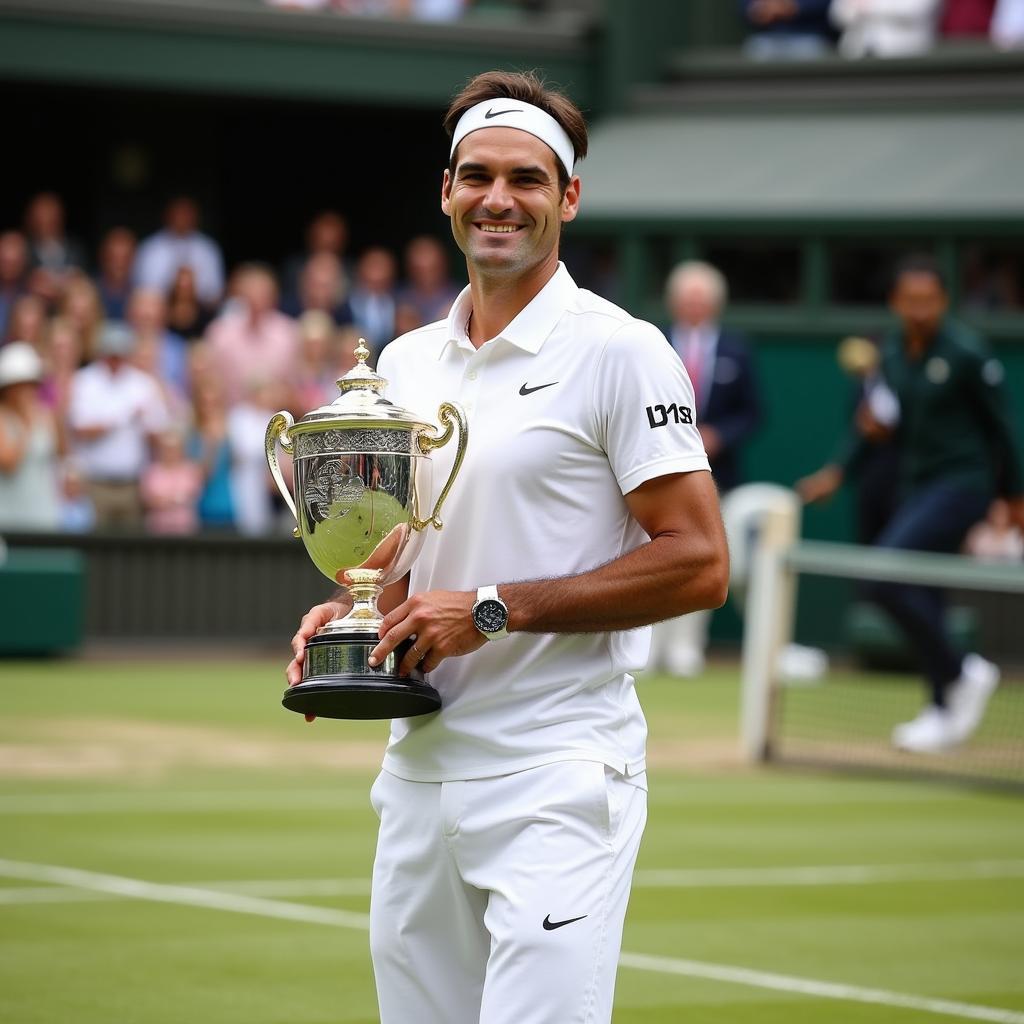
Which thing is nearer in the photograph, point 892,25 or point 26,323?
point 26,323

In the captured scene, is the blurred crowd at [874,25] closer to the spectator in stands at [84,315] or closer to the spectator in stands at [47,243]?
the spectator in stands at [47,243]

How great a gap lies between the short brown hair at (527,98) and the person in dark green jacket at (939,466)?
7678 millimetres

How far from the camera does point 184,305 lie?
61.2ft

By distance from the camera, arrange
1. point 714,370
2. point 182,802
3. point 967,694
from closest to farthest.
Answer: point 182,802 → point 967,694 → point 714,370

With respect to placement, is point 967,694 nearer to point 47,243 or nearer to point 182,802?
point 182,802

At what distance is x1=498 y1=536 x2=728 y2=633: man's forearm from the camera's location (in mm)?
3684

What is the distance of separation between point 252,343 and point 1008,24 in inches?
320

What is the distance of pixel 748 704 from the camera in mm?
11461

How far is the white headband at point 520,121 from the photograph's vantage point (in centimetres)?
385

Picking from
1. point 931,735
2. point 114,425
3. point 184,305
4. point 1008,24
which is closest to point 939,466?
point 931,735

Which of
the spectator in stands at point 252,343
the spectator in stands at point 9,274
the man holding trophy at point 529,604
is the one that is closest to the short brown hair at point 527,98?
the man holding trophy at point 529,604

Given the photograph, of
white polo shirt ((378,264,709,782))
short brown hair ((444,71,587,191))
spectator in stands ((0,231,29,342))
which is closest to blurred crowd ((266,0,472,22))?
spectator in stands ((0,231,29,342))

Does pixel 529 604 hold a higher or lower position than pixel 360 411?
lower

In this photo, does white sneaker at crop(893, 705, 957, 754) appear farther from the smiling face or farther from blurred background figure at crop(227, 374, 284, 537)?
the smiling face
